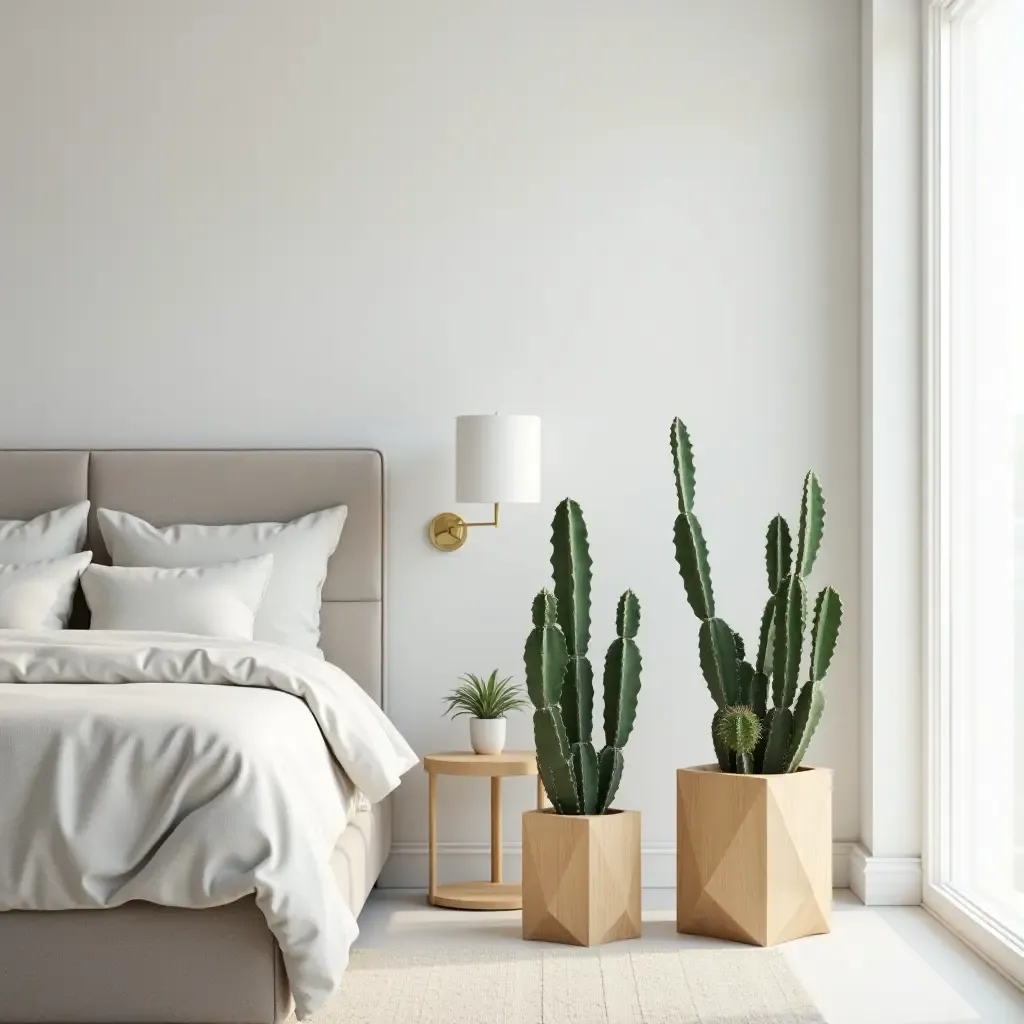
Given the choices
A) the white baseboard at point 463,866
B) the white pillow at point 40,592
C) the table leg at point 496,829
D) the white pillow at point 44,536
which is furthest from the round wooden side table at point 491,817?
the white pillow at point 44,536

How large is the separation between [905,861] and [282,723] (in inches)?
79.4

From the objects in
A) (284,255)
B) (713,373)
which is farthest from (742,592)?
(284,255)

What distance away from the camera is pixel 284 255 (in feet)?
13.6

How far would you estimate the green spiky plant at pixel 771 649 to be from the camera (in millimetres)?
3398

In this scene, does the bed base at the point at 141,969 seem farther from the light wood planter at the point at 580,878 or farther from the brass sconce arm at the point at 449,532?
the brass sconce arm at the point at 449,532

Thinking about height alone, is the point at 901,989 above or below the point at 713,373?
below

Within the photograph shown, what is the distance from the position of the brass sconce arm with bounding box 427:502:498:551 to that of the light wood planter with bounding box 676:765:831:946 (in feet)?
3.47

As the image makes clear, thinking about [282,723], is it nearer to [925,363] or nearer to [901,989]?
[901,989]

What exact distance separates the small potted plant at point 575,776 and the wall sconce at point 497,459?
1.27 feet

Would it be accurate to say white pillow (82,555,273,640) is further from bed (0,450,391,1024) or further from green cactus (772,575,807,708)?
green cactus (772,575,807,708)

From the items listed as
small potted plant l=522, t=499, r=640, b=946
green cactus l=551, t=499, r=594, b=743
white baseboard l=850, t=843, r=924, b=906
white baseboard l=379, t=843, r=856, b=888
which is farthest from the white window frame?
green cactus l=551, t=499, r=594, b=743

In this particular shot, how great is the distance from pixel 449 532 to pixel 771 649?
1.06m

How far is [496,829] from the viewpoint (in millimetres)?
3814

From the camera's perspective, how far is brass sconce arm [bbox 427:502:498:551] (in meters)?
4.07
